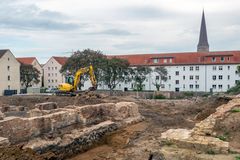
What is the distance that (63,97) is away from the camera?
2816cm

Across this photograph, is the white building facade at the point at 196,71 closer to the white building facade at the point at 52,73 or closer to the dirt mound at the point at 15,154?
the white building facade at the point at 52,73

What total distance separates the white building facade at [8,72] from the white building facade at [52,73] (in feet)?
67.8

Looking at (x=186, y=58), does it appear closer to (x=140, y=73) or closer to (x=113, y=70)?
(x=140, y=73)

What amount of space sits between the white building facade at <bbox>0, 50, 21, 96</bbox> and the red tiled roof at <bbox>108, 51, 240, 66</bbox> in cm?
2081

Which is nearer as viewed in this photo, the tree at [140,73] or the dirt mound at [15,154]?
the dirt mound at [15,154]

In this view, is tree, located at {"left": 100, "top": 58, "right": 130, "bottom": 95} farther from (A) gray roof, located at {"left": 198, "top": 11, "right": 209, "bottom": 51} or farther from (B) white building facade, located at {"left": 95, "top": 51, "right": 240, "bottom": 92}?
(A) gray roof, located at {"left": 198, "top": 11, "right": 209, "bottom": 51}

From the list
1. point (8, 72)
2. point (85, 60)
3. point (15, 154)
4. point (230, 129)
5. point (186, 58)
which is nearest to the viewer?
point (15, 154)

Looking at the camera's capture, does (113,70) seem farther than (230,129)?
Yes

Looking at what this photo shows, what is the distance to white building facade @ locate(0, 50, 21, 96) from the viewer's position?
4838 cm

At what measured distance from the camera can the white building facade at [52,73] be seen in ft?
236

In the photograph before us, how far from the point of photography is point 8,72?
4938 centimetres

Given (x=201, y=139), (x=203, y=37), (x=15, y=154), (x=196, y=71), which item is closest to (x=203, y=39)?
(x=203, y=37)

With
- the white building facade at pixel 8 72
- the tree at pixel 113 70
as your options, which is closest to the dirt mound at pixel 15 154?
the tree at pixel 113 70

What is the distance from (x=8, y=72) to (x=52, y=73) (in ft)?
76.4
